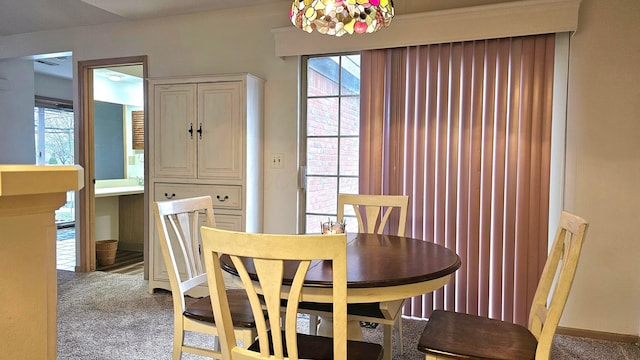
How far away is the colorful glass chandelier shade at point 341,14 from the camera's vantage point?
5.89ft

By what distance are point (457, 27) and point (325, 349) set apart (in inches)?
87.9

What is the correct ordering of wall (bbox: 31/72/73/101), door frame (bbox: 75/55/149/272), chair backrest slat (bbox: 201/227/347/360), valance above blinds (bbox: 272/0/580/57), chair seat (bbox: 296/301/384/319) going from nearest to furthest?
chair backrest slat (bbox: 201/227/347/360)
chair seat (bbox: 296/301/384/319)
valance above blinds (bbox: 272/0/580/57)
door frame (bbox: 75/55/149/272)
wall (bbox: 31/72/73/101)

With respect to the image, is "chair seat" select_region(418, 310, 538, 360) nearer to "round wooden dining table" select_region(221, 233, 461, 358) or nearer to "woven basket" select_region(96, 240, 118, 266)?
"round wooden dining table" select_region(221, 233, 461, 358)

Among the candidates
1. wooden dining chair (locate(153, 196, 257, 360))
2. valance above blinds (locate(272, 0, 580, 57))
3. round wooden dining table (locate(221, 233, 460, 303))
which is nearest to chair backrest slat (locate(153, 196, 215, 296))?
wooden dining chair (locate(153, 196, 257, 360))

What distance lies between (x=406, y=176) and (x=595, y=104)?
125 centimetres

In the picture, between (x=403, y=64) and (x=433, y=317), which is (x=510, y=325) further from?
(x=403, y=64)

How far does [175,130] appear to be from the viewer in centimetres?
335

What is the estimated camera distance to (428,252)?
1909 mm

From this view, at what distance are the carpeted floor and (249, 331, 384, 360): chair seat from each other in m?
0.97

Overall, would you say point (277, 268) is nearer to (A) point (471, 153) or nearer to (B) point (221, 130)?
(A) point (471, 153)

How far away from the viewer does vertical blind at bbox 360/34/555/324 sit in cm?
269

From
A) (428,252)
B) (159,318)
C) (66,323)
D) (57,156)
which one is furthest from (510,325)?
(57,156)

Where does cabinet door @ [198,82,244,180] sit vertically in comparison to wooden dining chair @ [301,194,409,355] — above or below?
above

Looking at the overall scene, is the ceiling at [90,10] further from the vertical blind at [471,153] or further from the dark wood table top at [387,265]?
the dark wood table top at [387,265]
